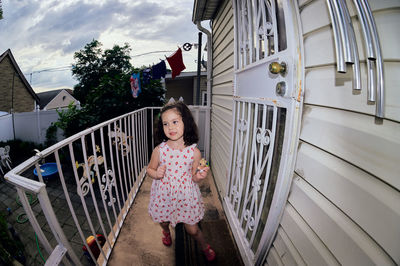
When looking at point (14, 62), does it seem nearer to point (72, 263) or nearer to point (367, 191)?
point (72, 263)

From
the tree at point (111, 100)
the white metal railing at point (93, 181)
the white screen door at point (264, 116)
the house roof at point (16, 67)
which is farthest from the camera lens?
the house roof at point (16, 67)

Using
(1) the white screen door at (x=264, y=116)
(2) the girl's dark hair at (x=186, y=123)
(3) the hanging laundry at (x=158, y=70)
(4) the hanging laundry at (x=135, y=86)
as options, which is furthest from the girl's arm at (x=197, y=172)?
(3) the hanging laundry at (x=158, y=70)

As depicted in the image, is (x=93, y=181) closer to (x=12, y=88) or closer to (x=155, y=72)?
(x=155, y=72)

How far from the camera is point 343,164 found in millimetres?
720

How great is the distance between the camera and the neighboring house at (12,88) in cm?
1422

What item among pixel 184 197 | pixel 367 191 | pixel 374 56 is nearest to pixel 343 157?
pixel 367 191

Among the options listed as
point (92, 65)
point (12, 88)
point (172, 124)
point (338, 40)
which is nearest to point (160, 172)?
point (172, 124)

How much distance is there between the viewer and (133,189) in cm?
265

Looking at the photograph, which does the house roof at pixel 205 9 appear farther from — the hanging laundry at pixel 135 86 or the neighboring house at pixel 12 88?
the neighboring house at pixel 12 88

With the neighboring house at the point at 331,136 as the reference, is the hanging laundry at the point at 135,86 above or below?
above

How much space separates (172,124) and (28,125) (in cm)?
1511

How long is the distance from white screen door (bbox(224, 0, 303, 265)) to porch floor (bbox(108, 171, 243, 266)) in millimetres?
231

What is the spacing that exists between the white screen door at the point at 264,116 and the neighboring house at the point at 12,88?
1958 centimetres

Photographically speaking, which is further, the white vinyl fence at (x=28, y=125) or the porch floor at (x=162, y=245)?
the white vinyl fence at (x=28, y=125)
